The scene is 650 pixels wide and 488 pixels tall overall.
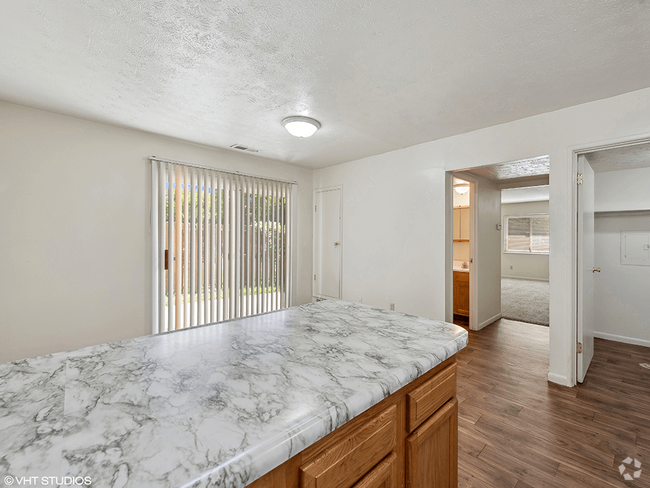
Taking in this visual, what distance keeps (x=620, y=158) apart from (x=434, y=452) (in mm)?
3932

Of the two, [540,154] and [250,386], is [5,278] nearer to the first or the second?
[250,386]

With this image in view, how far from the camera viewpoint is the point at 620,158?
318cm

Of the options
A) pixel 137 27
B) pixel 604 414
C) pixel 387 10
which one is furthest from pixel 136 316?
pixel 604 414

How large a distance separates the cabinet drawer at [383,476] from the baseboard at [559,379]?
8.46ft

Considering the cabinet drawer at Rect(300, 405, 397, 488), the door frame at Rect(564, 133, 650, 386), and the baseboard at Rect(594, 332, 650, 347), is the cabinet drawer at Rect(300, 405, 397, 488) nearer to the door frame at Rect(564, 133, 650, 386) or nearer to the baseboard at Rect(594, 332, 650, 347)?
the door frame at Rect(564, 133, 650, 386)

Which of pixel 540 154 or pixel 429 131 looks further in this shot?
pixel 429 131

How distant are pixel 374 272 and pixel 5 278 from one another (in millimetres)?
3995

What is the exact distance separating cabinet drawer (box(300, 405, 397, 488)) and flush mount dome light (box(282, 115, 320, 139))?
2.65 m

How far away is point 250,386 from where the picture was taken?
2.68ft

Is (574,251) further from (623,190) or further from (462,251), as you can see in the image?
(462,251)

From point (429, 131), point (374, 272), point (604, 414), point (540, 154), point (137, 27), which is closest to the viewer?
point (137, 27)

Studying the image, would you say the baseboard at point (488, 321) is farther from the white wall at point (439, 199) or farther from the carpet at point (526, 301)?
the white wall at point (439, 199)

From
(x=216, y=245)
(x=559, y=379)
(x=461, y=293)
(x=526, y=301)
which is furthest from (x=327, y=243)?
(x=526, y=301)

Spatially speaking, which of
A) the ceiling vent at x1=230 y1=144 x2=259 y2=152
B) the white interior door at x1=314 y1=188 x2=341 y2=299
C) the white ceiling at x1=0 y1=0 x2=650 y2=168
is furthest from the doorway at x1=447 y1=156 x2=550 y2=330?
the ceiling vent at x1=230 y1=144 x2=259 y2=152
